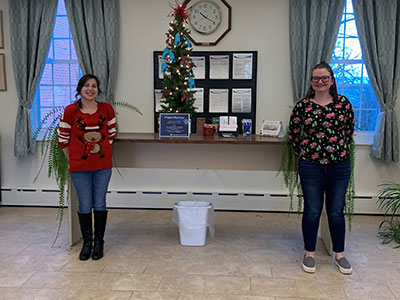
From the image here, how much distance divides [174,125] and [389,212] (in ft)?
8.45

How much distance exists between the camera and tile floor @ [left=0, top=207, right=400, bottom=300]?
2.40 m

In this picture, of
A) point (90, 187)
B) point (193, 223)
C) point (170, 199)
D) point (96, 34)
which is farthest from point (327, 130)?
point (96, 34)

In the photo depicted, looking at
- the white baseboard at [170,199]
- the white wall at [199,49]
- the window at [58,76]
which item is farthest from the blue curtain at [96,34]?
the white baseboard at [170,199]

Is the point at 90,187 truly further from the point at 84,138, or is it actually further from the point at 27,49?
the point at 27,49

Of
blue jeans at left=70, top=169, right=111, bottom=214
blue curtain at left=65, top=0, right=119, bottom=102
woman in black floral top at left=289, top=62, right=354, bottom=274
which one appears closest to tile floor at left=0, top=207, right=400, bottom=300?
woman in black floral top at left=289, top=62, right=354, bottom=274

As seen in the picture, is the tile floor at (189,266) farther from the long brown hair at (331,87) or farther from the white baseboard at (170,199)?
the long brown hair at (331,87)

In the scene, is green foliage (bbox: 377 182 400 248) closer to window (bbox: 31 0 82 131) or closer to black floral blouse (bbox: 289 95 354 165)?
black floral blouse (bbox: 289 95 354 165)

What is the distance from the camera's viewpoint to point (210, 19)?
4059 mm

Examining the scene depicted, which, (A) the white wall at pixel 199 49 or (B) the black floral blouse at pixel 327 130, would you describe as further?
(A) the white wall at pixel 199 49

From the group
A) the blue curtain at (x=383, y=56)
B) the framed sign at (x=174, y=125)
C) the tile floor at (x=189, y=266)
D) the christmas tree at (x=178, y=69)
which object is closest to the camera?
the tile floor at (x=189, y=266)

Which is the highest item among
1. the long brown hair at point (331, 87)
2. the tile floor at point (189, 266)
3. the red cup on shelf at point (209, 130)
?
the long brown hair at point (331, 87)

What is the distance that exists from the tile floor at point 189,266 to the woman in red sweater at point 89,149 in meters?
0.26

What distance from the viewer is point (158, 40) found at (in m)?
4.15

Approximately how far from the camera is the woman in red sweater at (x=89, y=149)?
107 inches
